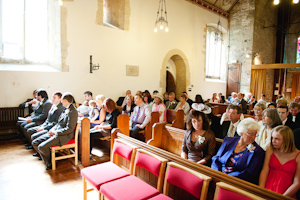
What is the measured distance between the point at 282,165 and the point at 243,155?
0.32 metres

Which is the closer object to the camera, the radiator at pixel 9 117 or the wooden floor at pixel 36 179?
the wooden floor at pixel 36 179

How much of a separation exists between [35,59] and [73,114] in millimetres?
3824

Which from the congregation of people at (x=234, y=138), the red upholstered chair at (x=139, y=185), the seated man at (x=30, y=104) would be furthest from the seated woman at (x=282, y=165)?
the seated man at (x=30, y=104)

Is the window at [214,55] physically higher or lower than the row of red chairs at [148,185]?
higher

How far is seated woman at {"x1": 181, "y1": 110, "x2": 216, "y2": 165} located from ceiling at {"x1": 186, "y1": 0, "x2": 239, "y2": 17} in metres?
9.33

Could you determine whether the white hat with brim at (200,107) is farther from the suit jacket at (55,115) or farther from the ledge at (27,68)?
the ledge at (27,68)

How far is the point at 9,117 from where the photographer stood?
5.32m

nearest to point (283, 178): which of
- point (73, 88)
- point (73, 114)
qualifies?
point (73, 114)

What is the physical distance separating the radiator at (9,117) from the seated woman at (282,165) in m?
5.91

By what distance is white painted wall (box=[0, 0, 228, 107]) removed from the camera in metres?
5.82

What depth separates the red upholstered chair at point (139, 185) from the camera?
6.08 ft

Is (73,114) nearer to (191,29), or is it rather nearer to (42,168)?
(42,168)

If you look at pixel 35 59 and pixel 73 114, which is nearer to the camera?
pixel 73 114

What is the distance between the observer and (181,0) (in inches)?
370
